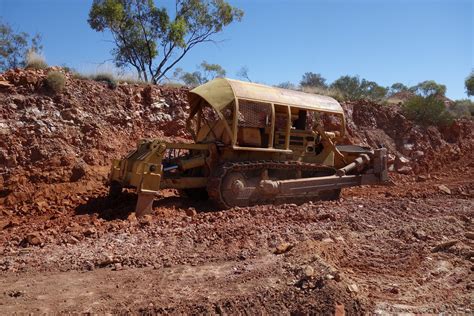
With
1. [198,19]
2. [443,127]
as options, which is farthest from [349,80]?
[198,19]

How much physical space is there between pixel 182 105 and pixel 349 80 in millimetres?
15927

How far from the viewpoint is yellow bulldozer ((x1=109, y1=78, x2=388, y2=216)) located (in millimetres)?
7668

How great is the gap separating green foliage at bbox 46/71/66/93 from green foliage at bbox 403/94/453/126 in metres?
13.5

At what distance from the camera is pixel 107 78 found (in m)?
12.6

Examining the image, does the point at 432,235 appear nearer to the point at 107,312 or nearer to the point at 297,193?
the point at 297,193

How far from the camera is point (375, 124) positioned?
58.2 ft

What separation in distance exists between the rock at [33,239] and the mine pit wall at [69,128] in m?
2.68

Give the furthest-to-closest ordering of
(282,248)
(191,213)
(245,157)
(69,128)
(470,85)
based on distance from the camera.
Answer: (470,85), (69,128), (245,157), (191,213), (282,248)

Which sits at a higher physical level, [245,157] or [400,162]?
[400,162]

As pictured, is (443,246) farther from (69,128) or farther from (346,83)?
(346,83)

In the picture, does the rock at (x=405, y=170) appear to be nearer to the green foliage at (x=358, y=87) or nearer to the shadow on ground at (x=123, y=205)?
the green foliage at (x=358, y=87)

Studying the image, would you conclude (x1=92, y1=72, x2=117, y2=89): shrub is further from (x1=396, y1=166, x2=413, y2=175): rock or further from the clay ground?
(x1=396, y1=166, x2=413, y2=175): rock

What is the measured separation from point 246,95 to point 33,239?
414cm

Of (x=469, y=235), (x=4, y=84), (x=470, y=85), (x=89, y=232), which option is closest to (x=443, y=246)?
(x=469, y=235)
